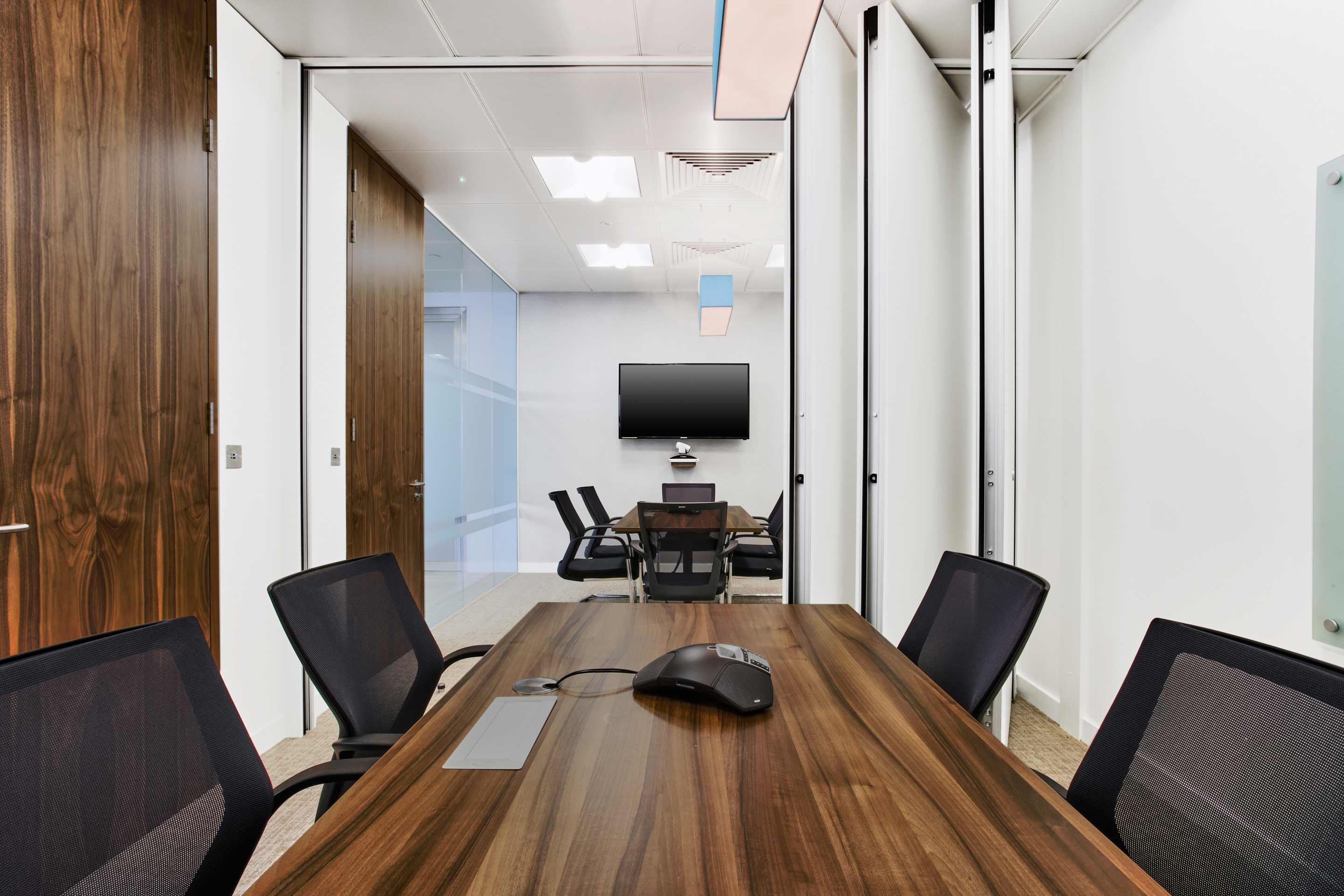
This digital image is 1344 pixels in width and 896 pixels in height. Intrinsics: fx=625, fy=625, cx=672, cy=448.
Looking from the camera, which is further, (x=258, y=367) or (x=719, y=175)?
(x=719, y=175)

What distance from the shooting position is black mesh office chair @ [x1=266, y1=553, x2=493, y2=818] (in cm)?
121

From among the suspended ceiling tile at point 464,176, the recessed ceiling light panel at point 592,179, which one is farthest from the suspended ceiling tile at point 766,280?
the suspended ceiling tile at point 464,176

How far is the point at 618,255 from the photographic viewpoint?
18.4 ft

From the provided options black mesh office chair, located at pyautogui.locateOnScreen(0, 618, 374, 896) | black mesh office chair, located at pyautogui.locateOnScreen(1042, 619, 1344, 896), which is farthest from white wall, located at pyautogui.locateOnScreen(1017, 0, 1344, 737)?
black mesh office chair, located at pyautogui.locateOnScreen(0, 618, 374, 896)

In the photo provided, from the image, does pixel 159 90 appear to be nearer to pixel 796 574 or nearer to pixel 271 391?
pixel 271 391

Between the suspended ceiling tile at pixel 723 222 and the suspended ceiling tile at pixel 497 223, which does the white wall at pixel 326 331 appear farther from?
the suspended ceiling tile at pixel 723 222

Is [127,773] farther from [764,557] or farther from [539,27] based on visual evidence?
[764,557]

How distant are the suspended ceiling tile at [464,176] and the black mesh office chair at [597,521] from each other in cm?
231

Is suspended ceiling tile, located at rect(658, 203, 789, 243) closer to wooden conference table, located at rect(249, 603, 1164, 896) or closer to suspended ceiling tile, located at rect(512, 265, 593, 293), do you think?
suspended ceiling tile, located at rect(512, 265, 593, 293)

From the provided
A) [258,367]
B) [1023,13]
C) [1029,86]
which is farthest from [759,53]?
[258,367]

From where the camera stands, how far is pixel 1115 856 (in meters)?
0.67

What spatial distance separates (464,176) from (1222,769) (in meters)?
4.27

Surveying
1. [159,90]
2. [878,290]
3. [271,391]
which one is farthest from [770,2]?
[271,391]

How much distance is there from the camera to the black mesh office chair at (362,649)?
1214 mm
